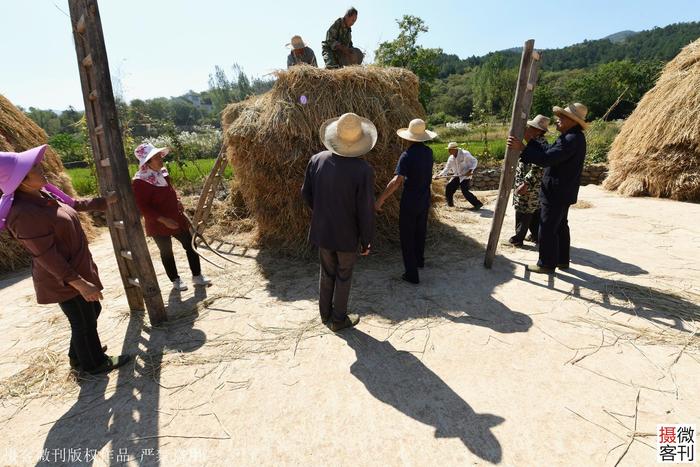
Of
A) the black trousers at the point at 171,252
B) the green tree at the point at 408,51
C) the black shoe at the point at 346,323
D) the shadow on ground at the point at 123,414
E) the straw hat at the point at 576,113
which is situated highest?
the green tree at the point at 408,51

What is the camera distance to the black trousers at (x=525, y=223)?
17.9 ft

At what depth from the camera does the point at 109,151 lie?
3.14m

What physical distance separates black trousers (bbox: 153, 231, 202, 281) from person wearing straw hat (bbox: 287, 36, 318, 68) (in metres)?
3.64

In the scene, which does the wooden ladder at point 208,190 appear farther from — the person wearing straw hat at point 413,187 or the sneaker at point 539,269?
the sneaker at point 539,269

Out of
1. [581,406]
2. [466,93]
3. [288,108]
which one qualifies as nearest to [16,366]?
[288,108]

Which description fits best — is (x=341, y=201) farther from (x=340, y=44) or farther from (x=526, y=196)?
(x=340, y=44)

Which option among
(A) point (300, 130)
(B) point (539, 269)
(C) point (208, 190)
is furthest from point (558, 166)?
(C) point (208, 190)

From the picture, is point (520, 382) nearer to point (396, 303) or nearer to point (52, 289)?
point (396, 303)

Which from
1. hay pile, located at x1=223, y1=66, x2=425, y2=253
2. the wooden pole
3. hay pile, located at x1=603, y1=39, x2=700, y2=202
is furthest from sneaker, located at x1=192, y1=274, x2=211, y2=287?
hay pile, located at x1=603, y1=39, x2=700, y2=202

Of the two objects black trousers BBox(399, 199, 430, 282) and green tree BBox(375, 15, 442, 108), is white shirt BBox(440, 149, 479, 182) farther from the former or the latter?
green tree BBox(375, 15, 442, 108)

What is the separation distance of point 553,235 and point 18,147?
9.19 meters

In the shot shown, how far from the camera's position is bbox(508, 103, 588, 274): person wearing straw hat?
3.90 meters

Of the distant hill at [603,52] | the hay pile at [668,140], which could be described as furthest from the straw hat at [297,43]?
the distant hill at [603,52]

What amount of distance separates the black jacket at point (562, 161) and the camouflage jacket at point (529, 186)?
1017 millimetres
